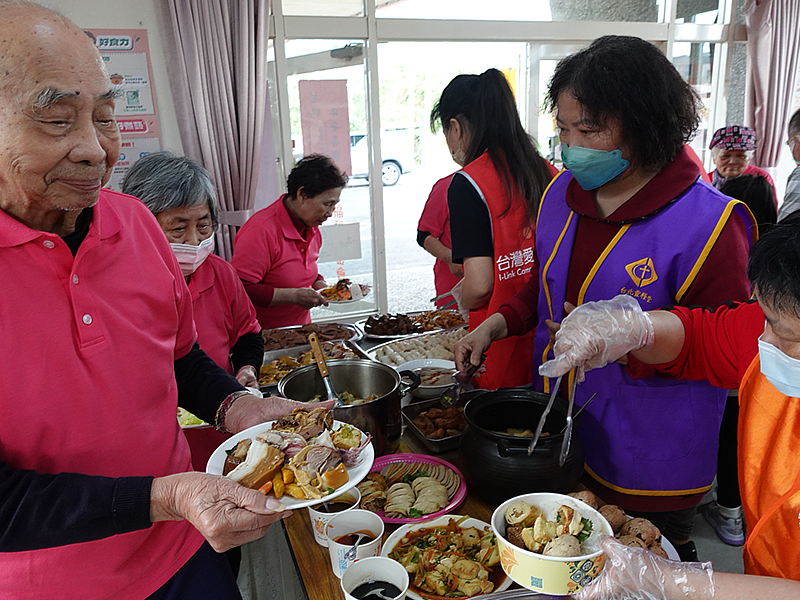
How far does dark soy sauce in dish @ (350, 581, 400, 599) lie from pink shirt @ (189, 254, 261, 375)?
129 cm

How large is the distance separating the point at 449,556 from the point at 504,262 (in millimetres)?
1243

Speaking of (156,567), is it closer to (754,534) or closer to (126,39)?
(754,534)

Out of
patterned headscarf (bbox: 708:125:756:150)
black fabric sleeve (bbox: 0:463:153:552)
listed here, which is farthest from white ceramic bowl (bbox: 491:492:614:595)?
patterned headscarf (bbox: 708:125:756:150)

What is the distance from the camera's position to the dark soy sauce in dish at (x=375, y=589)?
41.6 inches

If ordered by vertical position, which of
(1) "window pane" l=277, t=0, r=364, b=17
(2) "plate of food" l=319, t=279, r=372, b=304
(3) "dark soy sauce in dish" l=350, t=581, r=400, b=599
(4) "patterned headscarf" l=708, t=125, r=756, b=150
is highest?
(1) "window pane" l=277, t=0, r=364, b=17

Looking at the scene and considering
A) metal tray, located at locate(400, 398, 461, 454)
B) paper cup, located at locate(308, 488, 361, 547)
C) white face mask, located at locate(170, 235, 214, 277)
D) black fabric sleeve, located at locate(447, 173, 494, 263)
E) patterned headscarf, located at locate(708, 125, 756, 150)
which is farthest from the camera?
patterned headscarf, located at locate(708, 125, 756, 150)

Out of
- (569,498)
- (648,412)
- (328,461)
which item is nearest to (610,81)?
(648,412)

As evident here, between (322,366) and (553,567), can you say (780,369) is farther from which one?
(322,366)

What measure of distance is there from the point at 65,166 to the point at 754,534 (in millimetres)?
1455

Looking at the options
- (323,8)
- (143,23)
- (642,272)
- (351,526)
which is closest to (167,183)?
(351,526)

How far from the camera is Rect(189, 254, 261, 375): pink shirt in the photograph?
2133 millimetres

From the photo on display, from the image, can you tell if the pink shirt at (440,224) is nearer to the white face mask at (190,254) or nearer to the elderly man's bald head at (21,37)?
the white face mask at (190,254)

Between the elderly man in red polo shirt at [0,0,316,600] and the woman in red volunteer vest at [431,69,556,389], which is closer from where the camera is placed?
the elderly man in red polo shirt at [0,0,316,600]

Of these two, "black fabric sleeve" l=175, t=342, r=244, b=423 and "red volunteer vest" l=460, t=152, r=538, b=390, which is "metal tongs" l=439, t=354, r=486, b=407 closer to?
"red volunteer vest" l=460, t=152, r=538, b=390
